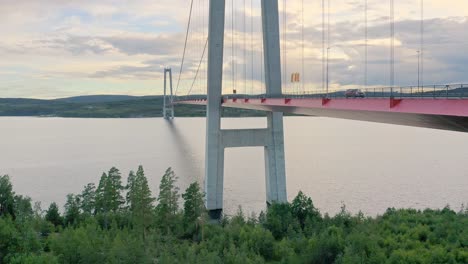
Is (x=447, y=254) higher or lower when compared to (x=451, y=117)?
lower

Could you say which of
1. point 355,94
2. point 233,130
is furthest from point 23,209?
point 355,94

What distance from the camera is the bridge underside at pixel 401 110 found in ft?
32.2

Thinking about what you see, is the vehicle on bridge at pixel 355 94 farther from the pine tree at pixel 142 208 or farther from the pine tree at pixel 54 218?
the pine tree at pixel 54 218

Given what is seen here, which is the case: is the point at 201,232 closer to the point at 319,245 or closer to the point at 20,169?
the point at 319,245

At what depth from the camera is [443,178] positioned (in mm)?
31281

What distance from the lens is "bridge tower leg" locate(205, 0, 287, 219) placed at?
77.2 ft

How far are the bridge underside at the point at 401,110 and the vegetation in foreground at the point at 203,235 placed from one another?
3.99m

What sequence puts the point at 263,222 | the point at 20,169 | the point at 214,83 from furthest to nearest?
the point at 20,169 → the point at 214,83 → the point at 263,222

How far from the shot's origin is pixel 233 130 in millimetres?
23781

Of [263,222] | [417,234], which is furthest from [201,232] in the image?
[417,234]

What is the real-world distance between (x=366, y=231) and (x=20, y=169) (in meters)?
31.2

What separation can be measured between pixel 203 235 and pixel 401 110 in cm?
932

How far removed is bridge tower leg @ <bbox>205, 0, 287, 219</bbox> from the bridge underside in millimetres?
6611

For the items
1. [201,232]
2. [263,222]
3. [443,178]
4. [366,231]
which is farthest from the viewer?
[443,178]
